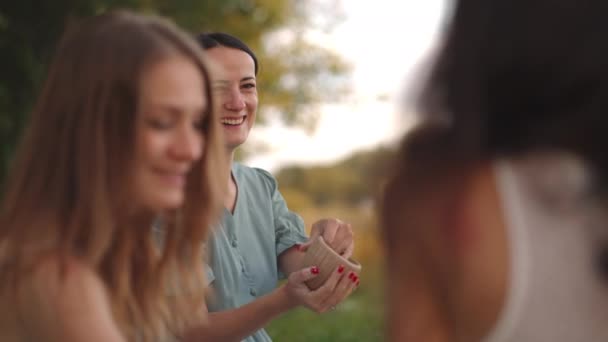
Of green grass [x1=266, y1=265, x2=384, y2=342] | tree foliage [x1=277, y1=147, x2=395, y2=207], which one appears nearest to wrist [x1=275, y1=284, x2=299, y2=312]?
green grass [x1=266, y1=265, x2=384, y2=342]

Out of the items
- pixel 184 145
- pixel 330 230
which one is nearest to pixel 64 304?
pixel 184 145

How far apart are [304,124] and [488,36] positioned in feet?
36.1

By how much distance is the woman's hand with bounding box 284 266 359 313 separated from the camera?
226cm

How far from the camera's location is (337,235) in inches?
94.6

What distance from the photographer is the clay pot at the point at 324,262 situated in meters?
2.26

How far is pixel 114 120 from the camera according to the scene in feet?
5.12

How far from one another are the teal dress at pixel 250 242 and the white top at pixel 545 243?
4.53 ft

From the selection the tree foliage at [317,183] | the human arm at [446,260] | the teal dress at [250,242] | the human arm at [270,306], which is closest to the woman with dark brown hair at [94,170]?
the human arm at [446,260]

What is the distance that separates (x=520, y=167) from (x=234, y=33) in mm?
8353

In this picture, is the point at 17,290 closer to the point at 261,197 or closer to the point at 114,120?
the point at 114,120

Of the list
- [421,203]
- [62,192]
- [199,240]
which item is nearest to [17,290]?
[62,192]

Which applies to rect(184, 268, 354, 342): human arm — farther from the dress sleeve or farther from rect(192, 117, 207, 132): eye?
rect(192, 117, 207, 132): eye

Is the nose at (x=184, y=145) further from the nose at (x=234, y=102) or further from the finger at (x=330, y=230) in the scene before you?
the nose at (x=234, y=102)

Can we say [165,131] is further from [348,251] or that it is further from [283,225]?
[283,225]
